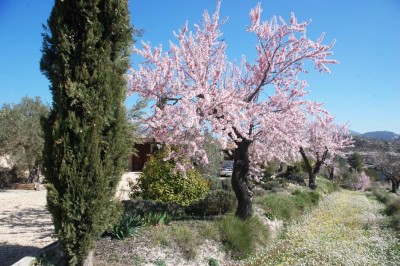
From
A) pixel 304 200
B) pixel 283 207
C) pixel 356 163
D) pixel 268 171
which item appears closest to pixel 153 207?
pixel 283 207

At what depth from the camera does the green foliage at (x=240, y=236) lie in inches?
297

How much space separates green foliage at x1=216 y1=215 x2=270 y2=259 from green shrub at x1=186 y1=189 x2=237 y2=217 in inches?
56.9

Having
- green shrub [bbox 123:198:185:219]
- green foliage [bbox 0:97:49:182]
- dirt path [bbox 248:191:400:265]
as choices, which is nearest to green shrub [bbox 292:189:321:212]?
dirt path [bbox 248:191:400:265]

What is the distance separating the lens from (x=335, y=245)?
8602 mm

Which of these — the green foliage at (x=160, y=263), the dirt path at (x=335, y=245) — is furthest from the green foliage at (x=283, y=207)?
the green foliage at (x=160, y=263)

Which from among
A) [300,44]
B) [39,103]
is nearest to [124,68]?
[300,44]

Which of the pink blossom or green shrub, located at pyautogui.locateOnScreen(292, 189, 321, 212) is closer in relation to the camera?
the pink blossom

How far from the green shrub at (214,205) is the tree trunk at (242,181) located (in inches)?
32.6

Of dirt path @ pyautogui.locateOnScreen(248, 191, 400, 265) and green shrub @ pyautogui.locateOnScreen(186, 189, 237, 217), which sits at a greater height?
green shrub @ pyautogui.locateOnScreen(186, 189, 237, 217)

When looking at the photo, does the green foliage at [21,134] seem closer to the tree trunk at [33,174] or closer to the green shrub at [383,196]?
the tree trunk at [33,174]

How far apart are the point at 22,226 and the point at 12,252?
10.3 feet

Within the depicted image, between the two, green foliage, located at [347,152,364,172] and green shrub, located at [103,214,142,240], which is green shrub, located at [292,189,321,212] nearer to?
green shrub, located at [103,214,142,240]

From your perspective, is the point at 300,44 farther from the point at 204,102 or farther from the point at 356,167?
the point at 356,167

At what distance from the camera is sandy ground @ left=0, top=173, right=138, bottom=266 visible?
24.5 feet
